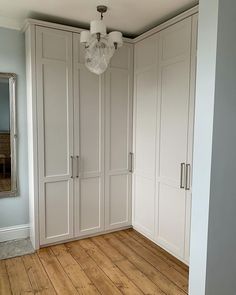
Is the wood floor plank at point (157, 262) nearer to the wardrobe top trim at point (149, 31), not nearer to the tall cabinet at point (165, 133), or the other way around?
the tall cabinet at point (165, 133)

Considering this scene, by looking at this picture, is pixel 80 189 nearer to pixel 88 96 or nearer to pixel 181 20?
pixel 88 96

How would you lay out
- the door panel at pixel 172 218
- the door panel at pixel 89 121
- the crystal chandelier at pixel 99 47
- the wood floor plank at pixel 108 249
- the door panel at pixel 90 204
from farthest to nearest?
the door panel at pixel 90 204 → the door panel at pixel 89 121 → the wood floor plank at pixel 108 249 → the door panel at pixel 172 218 → the crystal chandelier at pixel 99 47

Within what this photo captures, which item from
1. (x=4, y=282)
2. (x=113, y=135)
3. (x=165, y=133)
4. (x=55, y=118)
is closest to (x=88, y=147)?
(x=113, y=135)

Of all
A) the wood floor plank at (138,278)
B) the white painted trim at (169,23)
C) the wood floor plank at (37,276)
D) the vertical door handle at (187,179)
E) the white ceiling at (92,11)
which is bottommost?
the wood floor plank at (138,278)

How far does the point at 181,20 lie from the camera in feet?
8.50

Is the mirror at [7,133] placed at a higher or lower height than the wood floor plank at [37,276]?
higher

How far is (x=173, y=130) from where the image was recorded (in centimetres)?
275

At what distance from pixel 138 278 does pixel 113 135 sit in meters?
1.65

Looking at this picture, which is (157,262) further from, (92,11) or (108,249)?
(92,11)

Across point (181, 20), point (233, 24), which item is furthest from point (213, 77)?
point (181, 20)

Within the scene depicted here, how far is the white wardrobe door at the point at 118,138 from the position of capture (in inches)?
129

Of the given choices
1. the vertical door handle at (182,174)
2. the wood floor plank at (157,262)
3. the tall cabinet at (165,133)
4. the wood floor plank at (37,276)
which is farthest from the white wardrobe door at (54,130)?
the vertical door handle at (182,174)

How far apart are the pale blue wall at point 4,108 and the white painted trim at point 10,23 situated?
0.65 meters

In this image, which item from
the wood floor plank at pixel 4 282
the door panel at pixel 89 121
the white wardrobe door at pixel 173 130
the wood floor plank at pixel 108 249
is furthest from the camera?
the door panel at pixel 89 121
